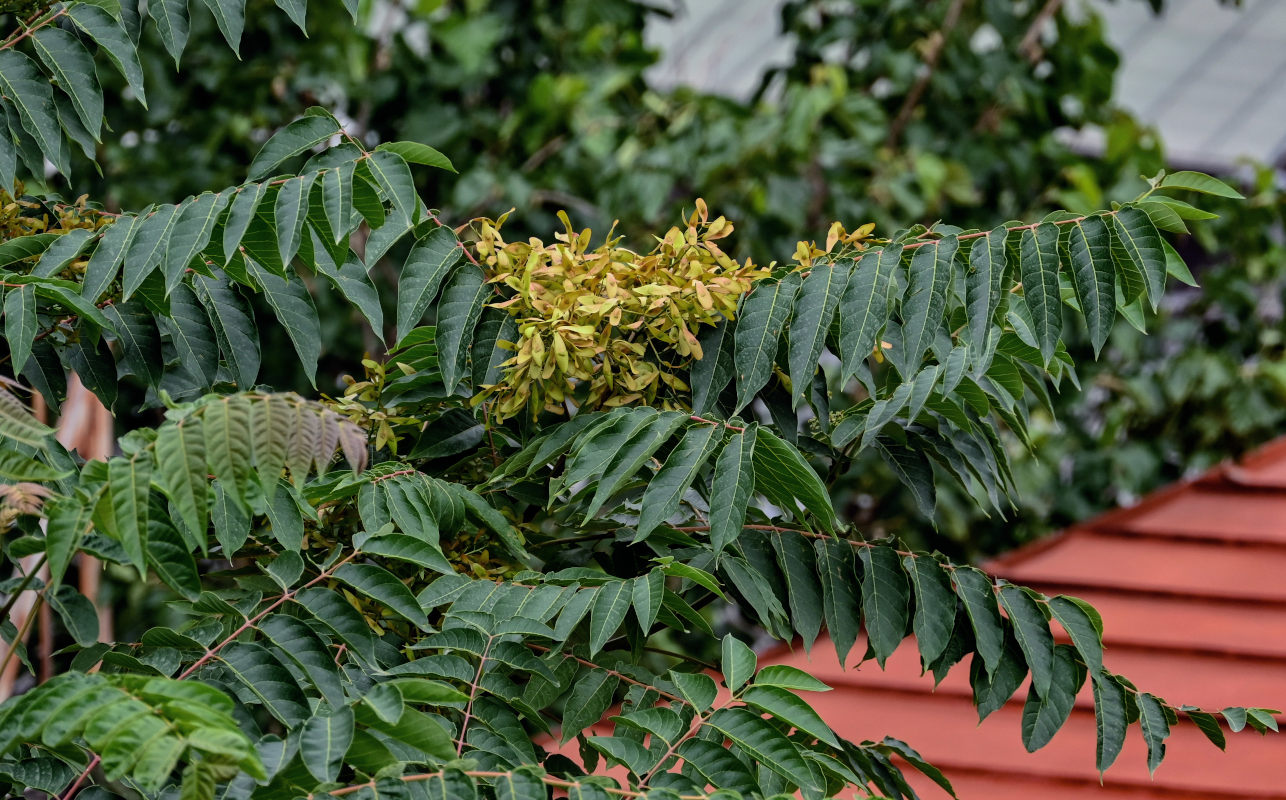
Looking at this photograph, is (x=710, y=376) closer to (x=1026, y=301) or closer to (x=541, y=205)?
(x=1026, y=301)

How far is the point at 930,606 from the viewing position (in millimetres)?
1452

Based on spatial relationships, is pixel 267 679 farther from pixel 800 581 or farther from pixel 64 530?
pixel 800 581

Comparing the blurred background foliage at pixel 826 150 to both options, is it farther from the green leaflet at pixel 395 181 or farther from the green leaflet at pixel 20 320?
the green leaflet at pixel 20 320

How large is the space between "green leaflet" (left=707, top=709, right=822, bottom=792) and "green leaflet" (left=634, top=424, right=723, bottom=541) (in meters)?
0.20

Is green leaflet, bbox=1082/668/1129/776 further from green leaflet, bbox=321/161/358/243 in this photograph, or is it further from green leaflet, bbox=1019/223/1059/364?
green leaflet, bbox=321/161/358/243

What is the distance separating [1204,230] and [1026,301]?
3.35 metres

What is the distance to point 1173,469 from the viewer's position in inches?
171

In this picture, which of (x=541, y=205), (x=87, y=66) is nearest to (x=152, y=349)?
(x=87, y=66)

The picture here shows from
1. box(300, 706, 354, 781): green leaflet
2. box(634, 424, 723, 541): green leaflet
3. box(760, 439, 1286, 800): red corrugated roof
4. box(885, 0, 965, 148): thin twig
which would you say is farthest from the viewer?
box(885, 0, 965, 148): thin twig

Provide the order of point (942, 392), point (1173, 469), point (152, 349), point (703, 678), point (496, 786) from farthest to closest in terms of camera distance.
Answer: point (1173, 469) → point (152, 349) → point (942, 392) → point (703, 678) → point (496, 786)

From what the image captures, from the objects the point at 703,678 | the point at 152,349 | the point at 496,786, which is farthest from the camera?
the point at 152,349

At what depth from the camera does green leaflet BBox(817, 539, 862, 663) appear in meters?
1.46

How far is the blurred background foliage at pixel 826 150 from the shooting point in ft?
13.9

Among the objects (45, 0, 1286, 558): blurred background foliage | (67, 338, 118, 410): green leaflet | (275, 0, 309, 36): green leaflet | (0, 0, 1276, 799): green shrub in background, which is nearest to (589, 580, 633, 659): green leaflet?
(0, 0, 1276, 799): green shrub in background
